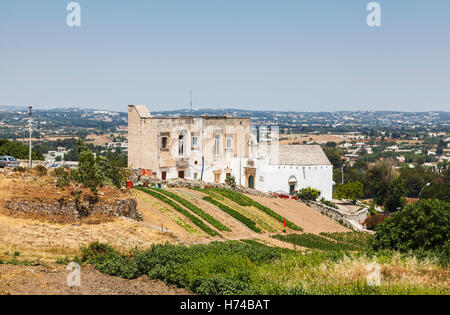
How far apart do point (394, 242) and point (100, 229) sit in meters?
13.5

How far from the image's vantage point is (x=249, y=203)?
138ft

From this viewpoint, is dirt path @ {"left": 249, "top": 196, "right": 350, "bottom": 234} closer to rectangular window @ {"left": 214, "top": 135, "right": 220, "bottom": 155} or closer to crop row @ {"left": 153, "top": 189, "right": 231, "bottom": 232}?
rectangular window @ {"left": 214, "top": 135, "right": 220, "bottom": 155}

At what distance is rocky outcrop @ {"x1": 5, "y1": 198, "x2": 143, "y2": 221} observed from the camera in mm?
27031

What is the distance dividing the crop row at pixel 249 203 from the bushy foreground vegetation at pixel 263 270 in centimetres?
1683

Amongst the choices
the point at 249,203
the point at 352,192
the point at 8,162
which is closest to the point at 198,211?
the point at 249,203

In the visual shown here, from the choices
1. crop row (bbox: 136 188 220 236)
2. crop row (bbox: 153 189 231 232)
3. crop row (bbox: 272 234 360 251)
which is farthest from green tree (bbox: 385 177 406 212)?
crop row (bbox: 136 188 220 236)

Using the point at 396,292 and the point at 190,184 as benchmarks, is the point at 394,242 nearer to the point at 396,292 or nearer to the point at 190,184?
the point at 396,292

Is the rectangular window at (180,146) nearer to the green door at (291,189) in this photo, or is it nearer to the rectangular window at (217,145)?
the rectangular window at (217,145)

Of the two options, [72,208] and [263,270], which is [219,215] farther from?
[263,270]

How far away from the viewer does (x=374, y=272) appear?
59.7ft

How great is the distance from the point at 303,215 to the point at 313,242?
9741 mm

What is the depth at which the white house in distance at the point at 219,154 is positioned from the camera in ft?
153
